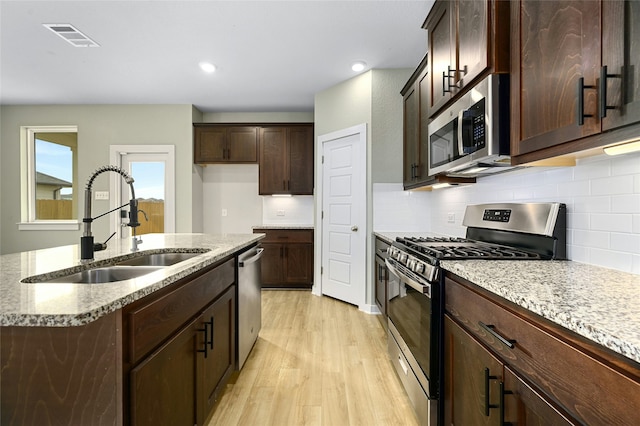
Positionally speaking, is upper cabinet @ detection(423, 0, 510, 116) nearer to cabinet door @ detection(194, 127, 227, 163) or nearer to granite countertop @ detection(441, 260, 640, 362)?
granite countertop @ detection(441, 260, 640, 362)

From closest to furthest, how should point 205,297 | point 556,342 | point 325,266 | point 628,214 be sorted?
1. point 556,342
2. point 628,214
3. point 205,297
4. point 325,266

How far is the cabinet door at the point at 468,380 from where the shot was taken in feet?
3.33

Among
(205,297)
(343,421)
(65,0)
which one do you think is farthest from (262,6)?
(343,421)

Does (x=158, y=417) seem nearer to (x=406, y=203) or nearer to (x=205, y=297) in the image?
(x=205, y=297)

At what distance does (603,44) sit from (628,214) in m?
0.64

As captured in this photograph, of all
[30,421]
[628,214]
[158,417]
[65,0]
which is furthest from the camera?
[65,0]

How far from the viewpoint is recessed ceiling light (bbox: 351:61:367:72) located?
3439 millimetres

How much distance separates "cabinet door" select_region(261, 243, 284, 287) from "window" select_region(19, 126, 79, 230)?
122 inches

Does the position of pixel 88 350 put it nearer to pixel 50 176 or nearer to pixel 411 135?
pixel 411 135

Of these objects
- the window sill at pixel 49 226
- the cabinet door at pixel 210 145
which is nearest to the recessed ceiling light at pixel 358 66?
the cabinet door at pixel 210 145

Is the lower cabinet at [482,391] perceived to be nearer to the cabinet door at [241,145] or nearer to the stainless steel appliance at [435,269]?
the stainless steel appliance at [435,269]

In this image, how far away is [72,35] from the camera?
298 centimetres

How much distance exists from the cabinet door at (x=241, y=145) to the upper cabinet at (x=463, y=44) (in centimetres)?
313

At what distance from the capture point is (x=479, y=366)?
1116mm
